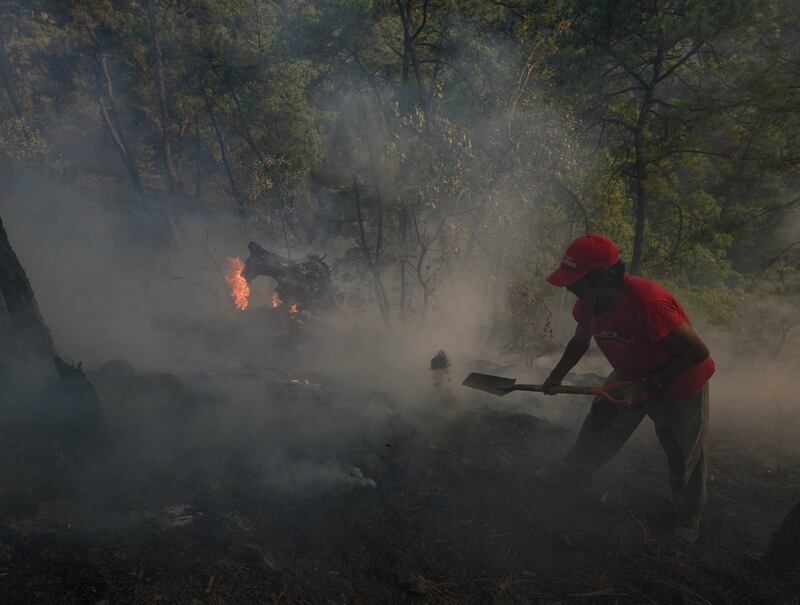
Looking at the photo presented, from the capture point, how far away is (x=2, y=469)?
3.59 meters

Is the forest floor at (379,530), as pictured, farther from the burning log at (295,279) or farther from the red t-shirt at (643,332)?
the burning log at (295,279)

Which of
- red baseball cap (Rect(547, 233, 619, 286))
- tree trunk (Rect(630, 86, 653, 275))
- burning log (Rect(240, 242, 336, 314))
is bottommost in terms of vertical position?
burning log (Rect(240, 242, 336, 314))

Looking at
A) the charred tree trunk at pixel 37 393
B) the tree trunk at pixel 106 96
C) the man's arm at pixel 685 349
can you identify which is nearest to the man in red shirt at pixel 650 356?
the man's arm at pixel 685 349

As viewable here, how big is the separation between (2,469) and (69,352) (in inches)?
208

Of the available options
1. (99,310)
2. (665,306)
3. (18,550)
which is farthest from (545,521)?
(99,310)

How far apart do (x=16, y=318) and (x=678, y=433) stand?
650 cm

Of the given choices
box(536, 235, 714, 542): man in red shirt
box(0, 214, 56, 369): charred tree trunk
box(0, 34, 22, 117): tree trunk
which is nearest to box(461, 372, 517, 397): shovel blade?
box(536, 235, 714, 542): man in red shirt

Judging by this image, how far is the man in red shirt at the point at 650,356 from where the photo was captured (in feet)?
10.2

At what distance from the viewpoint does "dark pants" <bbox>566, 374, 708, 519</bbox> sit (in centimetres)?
337

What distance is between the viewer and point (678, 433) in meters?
3.40

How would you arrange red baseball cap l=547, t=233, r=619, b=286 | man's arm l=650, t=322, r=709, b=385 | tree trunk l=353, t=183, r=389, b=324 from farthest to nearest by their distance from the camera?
1. tree trunk l=353, t=183, r=389, b=324
2. red baseball cap l=547, t=233, r=619, b=286
3. man's arm l=650, t=322, r=709, b=385

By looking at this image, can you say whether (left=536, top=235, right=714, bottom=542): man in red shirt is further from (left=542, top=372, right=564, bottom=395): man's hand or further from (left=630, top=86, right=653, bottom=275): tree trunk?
(left=630, top=86, right=653, bottom=275): tree trunk

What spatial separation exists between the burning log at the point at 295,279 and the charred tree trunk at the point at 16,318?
18.7 ft

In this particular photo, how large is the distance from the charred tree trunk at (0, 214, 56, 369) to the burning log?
5706 millimetres
